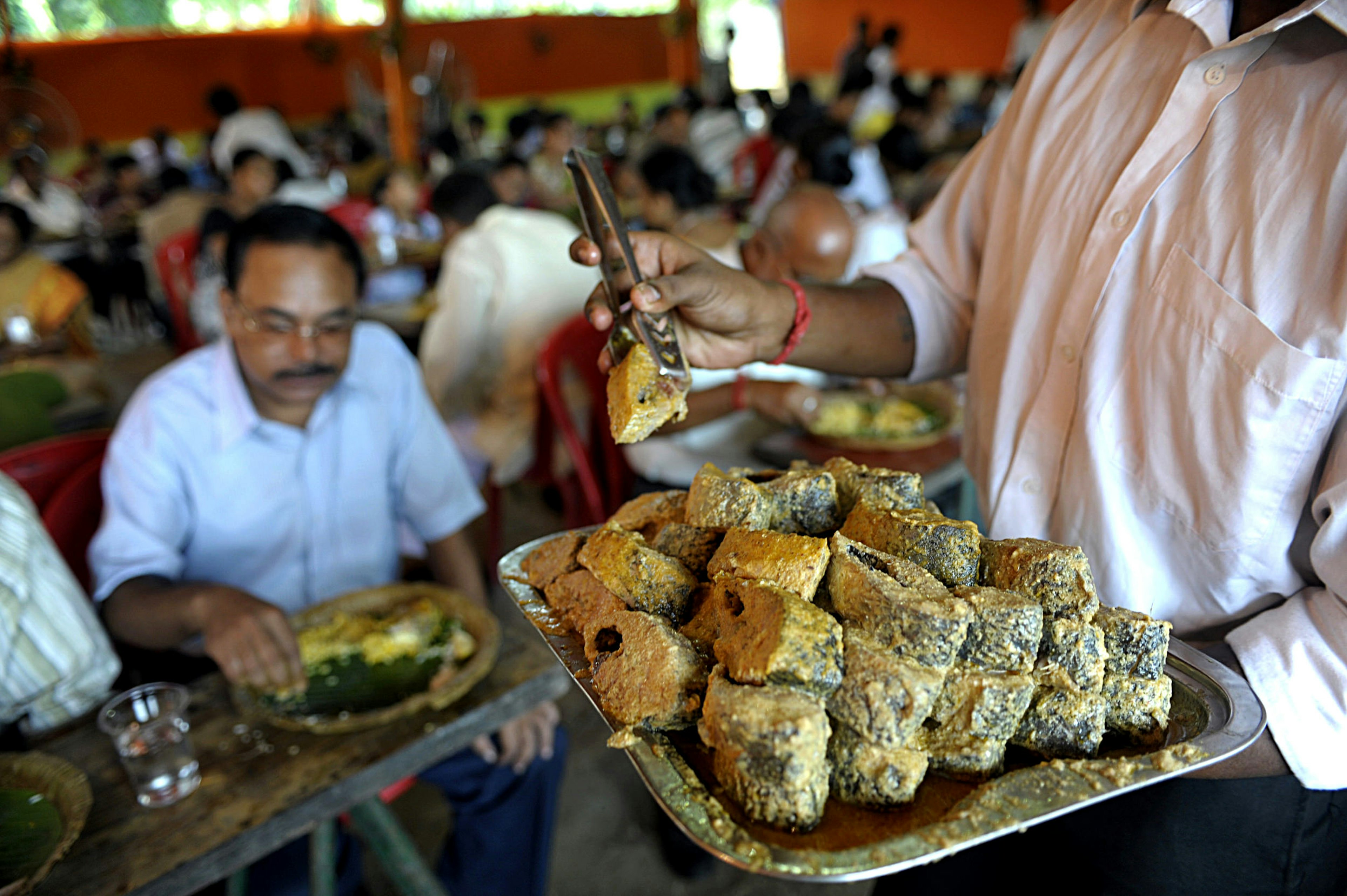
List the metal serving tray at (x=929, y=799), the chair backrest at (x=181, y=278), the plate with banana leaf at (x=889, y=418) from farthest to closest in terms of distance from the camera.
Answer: the chair backrest at (x=181, y=278) < the plate with banana leaf at (x=889, y=418) < the metal serving tray at (x=929, y=799)

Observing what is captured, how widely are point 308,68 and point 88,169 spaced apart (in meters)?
8.42

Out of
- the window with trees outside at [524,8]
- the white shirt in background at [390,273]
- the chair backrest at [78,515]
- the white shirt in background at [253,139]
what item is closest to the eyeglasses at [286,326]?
the chair backrest at [78,515]

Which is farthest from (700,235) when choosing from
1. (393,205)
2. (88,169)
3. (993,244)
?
(88,169)

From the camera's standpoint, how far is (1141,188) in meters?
1.23

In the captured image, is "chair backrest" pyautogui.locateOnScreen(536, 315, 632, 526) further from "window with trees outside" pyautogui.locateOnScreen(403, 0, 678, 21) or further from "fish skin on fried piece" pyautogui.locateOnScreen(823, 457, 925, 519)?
"window with trees outside" pyautogui.locateOnScreen(403, 0, 678, 21)

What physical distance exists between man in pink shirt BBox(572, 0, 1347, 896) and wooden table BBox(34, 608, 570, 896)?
862 mm

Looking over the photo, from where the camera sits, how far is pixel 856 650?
87 centimetres

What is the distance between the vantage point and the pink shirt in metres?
1.05

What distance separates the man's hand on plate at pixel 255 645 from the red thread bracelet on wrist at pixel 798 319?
1165mm

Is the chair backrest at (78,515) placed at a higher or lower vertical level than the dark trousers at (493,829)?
higher

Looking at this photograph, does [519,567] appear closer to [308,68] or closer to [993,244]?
[993,244]

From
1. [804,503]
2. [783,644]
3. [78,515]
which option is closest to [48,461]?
[78,515]

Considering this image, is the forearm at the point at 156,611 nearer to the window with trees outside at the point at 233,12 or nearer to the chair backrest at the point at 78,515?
the chair backrest at the point at 78,515

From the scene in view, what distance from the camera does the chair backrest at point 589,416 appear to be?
10.2 ft
